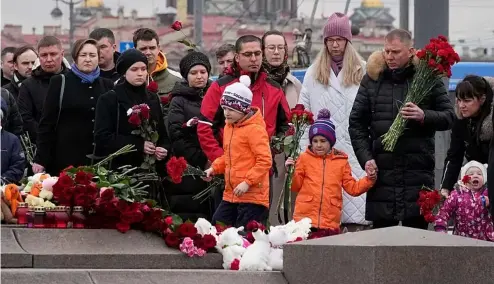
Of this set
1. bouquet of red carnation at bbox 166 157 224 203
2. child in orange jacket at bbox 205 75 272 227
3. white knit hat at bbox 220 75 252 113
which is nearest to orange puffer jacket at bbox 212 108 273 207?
child in orange jacket at bbox 205 75 272 227

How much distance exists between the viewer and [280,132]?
1187 centimetres

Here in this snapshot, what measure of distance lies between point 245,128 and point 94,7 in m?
72.0

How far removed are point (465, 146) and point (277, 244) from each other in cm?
221

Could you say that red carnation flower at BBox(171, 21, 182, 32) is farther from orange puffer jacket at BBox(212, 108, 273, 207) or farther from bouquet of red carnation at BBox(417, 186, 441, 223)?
bouquet of red carnation at BBox(417, 186, 441, 223)

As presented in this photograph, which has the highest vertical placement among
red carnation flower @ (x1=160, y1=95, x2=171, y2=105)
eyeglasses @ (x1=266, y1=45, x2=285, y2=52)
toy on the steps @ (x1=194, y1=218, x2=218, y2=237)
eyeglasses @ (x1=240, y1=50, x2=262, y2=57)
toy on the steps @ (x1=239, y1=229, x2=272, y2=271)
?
eyeglasses @ (x1=266, y1=45, x2=285, y2=52)

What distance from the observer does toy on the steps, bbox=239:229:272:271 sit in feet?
31.1

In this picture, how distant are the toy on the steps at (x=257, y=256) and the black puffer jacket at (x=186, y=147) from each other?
2136 millimetres

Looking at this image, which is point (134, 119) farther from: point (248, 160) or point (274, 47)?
point (274, 47)

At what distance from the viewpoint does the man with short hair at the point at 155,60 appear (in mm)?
12938

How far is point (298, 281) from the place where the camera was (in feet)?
28.9

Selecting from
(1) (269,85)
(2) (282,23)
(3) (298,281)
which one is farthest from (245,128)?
(2) (282,23)

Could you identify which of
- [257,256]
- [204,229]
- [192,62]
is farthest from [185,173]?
[257,256]

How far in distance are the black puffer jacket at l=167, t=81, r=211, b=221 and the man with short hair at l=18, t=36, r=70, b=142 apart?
1.07 meters

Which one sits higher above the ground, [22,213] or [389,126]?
[389,126]
